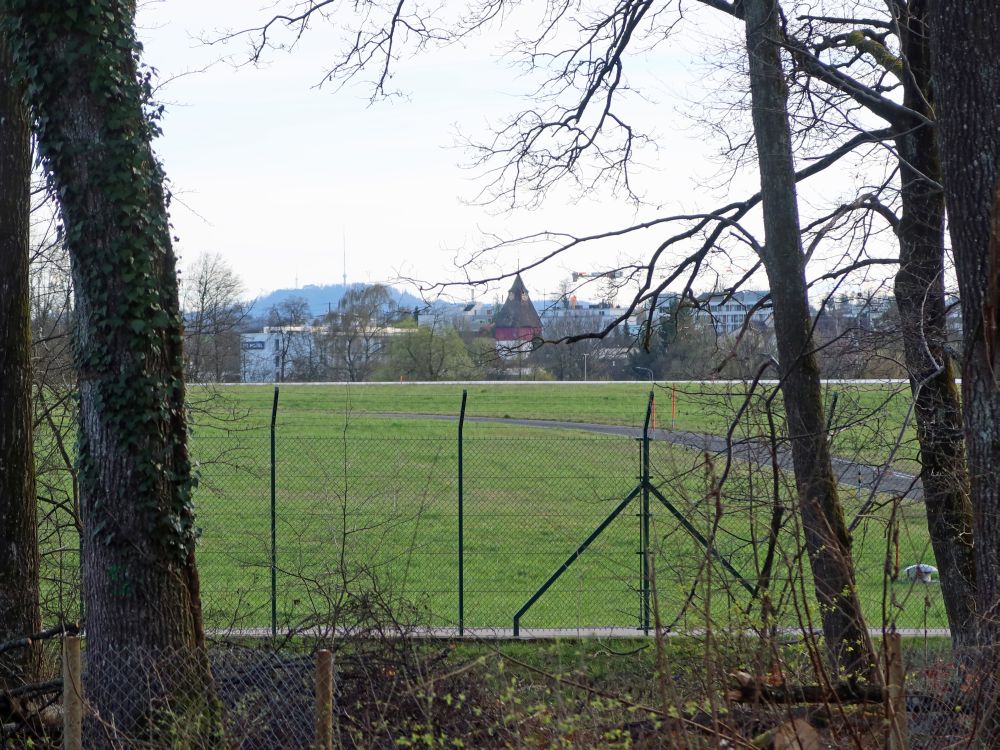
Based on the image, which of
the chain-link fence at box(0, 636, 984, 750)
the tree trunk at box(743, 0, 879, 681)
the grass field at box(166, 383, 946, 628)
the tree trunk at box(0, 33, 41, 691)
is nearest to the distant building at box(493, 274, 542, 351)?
the grass field at box(166, 383, 946, 628)

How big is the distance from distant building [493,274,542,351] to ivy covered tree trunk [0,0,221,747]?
4.28 m

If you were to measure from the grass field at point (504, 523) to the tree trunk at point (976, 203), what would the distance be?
1.70ft

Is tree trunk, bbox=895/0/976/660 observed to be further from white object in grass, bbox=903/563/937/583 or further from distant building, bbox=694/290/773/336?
distant building, bbox=694/290/773/336

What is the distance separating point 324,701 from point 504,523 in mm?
14174

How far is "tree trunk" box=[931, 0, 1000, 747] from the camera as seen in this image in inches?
230

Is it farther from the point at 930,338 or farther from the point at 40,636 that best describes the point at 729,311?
the point at 40,636

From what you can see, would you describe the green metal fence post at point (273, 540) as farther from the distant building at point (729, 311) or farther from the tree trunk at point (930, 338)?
the tree trunk at point (930, 338)

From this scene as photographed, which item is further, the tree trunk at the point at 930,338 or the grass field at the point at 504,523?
the tree trunk at the point at 930,338

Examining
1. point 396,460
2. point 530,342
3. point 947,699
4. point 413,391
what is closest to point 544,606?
point 530,342

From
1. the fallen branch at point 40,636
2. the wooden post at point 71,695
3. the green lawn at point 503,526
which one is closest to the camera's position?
the wooden post at point 71,695

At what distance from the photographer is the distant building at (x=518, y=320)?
10.5m

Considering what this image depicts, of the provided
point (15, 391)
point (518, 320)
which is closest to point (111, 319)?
point (15, 391)

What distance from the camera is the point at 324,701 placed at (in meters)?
5.30

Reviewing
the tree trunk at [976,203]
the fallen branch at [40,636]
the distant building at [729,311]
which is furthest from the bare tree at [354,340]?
the tree trunk at [976,203]
